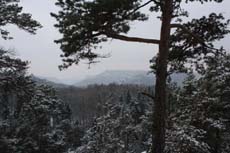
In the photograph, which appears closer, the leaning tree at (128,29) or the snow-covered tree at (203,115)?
the leaning tree at (128,29)

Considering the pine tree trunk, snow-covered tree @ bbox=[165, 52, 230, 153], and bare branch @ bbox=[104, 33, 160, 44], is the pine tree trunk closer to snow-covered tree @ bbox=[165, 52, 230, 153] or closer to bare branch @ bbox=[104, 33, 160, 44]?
bare branch @ bbox=[104, 33, 160, 44]

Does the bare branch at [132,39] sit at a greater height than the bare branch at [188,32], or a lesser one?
lesser

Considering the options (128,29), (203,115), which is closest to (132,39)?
(128,29)

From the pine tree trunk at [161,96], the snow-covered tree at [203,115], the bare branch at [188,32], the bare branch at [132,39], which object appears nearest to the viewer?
the pine tree trunk at [161,96]

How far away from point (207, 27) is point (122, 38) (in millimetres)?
2534

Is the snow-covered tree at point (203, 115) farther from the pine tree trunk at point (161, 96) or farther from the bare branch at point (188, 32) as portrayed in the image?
the pine tree trunk at point (161, 96)

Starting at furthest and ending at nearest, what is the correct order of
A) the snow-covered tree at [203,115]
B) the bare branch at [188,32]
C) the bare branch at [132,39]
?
the snow-covered tree at [203,115], the bare branch at [188,32], the bare branch at [132,39]

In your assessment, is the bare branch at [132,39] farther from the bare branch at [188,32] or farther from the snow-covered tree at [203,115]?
the snow-covered tree at [203,115]

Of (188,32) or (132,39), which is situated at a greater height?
(188,32)

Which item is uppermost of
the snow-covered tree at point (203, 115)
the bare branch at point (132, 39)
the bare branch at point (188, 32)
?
the bare branch at point (188, 32)

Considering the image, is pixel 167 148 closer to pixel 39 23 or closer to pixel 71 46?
pixel 71 46

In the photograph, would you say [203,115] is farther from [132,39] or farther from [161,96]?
[132,39]

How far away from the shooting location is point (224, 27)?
11.5 metres

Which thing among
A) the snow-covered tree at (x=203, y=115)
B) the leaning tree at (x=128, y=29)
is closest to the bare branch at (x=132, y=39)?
the leaning tree at (x=128, y=29)
